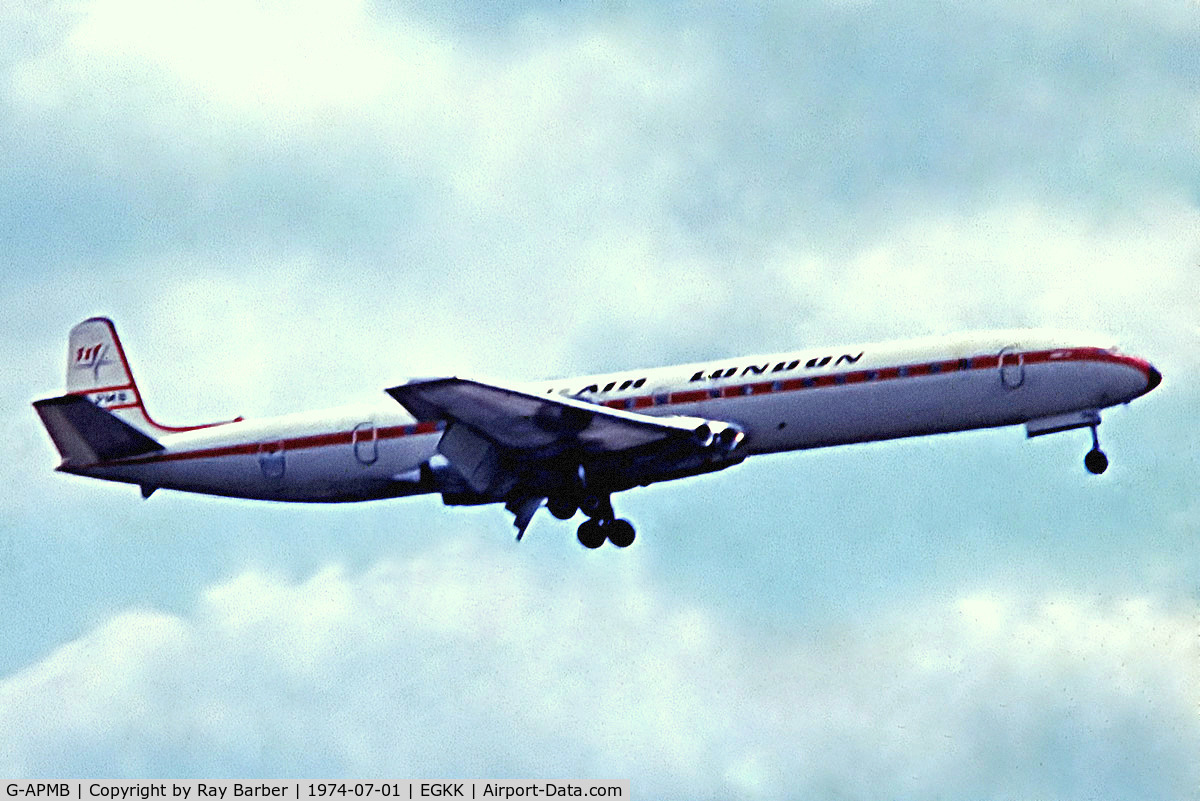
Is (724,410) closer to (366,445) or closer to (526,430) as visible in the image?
(526,430)

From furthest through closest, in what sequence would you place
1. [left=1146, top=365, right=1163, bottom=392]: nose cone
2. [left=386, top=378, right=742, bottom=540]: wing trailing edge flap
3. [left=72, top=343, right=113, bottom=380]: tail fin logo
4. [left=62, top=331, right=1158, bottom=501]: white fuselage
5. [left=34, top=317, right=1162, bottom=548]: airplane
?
[left=72, top=343, right=113, bottom=380]: tail fin logo
[left=1146, top=365, right=1163, bottom=392]: nose cone
[left=62, top=331, right=1158, bottom=501]: white fuselage
[left=34, top=317, right=1162, bottom=548]: airplane
[left=386, top=378, right=742, bottom=540]: wing trailing edge flap

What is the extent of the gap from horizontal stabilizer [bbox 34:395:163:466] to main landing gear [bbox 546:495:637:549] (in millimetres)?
12193

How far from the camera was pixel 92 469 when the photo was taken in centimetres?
5712

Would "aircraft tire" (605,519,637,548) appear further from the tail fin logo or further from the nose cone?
the tail fin logo

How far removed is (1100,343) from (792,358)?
7.25m

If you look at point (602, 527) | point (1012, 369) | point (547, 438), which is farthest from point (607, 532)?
point (1012, 369)

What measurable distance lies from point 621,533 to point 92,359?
17541mm

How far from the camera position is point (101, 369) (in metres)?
60.6

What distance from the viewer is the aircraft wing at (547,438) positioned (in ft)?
161

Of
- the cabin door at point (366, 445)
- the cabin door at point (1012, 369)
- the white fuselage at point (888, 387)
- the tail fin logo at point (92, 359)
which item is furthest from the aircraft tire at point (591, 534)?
the tail fin logo at point (92, 359)

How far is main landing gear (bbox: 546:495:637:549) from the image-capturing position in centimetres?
5241

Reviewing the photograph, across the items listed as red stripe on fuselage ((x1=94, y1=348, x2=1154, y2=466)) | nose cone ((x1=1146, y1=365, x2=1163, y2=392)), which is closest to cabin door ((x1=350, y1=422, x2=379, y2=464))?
red stripe on fuselage ((x1=94, y1=348, x2=1154, y2=466))

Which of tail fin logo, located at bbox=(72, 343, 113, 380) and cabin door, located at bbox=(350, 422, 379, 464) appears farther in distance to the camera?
tail fin logo, located at bbox=(72, 343, 113, 380)

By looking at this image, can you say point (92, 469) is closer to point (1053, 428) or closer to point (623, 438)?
point (623, 438)
